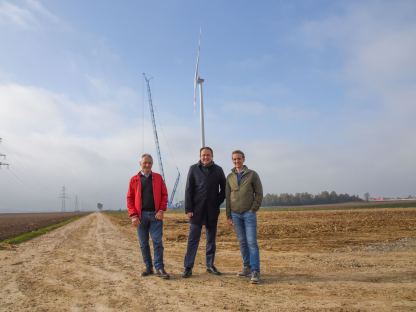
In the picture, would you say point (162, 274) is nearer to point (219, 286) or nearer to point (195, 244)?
point (195, 244)

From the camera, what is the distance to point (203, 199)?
6906mm

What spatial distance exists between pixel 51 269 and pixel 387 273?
22.0ft

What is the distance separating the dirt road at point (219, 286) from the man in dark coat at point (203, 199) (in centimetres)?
59

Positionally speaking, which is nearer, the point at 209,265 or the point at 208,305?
the point at 208,305

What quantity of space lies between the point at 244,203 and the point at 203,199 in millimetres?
837

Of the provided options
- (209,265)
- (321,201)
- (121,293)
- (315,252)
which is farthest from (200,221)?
(321,201)

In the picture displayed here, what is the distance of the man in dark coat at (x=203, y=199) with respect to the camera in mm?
6906

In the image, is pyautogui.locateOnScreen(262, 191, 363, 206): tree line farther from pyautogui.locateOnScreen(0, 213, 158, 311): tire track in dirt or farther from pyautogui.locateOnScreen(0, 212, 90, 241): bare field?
pyautogui.locateOnScreen(0, 213, 158, 311): tire track in dirt

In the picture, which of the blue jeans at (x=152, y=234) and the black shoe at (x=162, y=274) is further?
the blue jeans at (x=152, y=234)

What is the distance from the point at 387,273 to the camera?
6762mm

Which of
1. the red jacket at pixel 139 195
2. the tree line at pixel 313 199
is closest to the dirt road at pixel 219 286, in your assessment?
the red jacket at pixel 139 195

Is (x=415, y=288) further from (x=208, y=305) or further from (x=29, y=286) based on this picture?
(x=29, y=286)

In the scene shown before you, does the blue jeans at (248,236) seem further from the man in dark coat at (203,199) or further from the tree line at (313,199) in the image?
the tree line at (313,199)

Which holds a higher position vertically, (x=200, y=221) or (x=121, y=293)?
(x=200, y=221)
